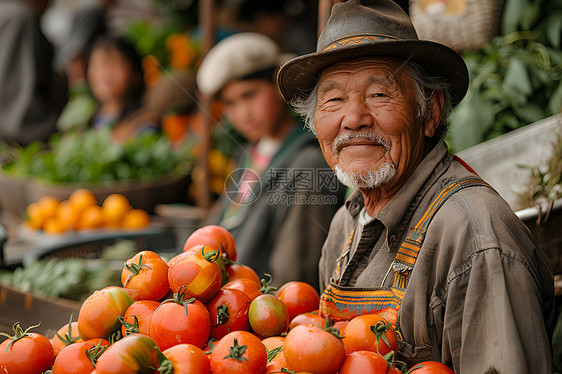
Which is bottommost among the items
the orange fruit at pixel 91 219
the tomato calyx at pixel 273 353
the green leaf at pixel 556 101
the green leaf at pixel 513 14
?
the orange fruit at pixel 91 219

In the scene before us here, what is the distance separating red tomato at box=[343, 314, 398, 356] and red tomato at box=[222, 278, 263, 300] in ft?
1.07

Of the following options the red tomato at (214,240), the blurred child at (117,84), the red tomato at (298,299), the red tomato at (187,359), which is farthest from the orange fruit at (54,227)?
the red tomato at (187,359)

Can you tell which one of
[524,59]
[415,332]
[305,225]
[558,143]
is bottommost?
[305,225]

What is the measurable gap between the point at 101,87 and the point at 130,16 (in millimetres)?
3640

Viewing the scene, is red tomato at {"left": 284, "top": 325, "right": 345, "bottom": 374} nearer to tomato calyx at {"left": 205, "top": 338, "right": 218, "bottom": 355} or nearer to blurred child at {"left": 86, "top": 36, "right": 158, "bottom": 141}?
tomato calyx at {"left": 205, "top": 338, "right": 218, "bottom": 355}

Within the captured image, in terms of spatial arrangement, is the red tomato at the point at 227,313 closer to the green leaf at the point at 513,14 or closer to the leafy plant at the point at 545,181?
the leafy plant at the point at 545,181

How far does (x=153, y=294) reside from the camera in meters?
1.58

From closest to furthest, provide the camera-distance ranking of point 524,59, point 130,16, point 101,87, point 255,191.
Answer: point 524,59 → point 255,191 → point 101,87 → point 130,16

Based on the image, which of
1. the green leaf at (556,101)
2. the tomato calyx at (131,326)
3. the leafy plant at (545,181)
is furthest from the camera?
the green leaf at (556,101)

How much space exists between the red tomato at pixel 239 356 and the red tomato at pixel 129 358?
0.16m

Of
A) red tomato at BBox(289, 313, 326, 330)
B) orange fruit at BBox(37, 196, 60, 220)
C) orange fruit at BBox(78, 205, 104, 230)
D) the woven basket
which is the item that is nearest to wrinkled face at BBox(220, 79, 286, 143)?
the woven basket

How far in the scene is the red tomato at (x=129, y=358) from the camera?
4.05 feet

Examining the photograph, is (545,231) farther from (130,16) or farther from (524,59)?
(130,16)

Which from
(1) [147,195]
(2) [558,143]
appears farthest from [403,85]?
(1) [147,195]
